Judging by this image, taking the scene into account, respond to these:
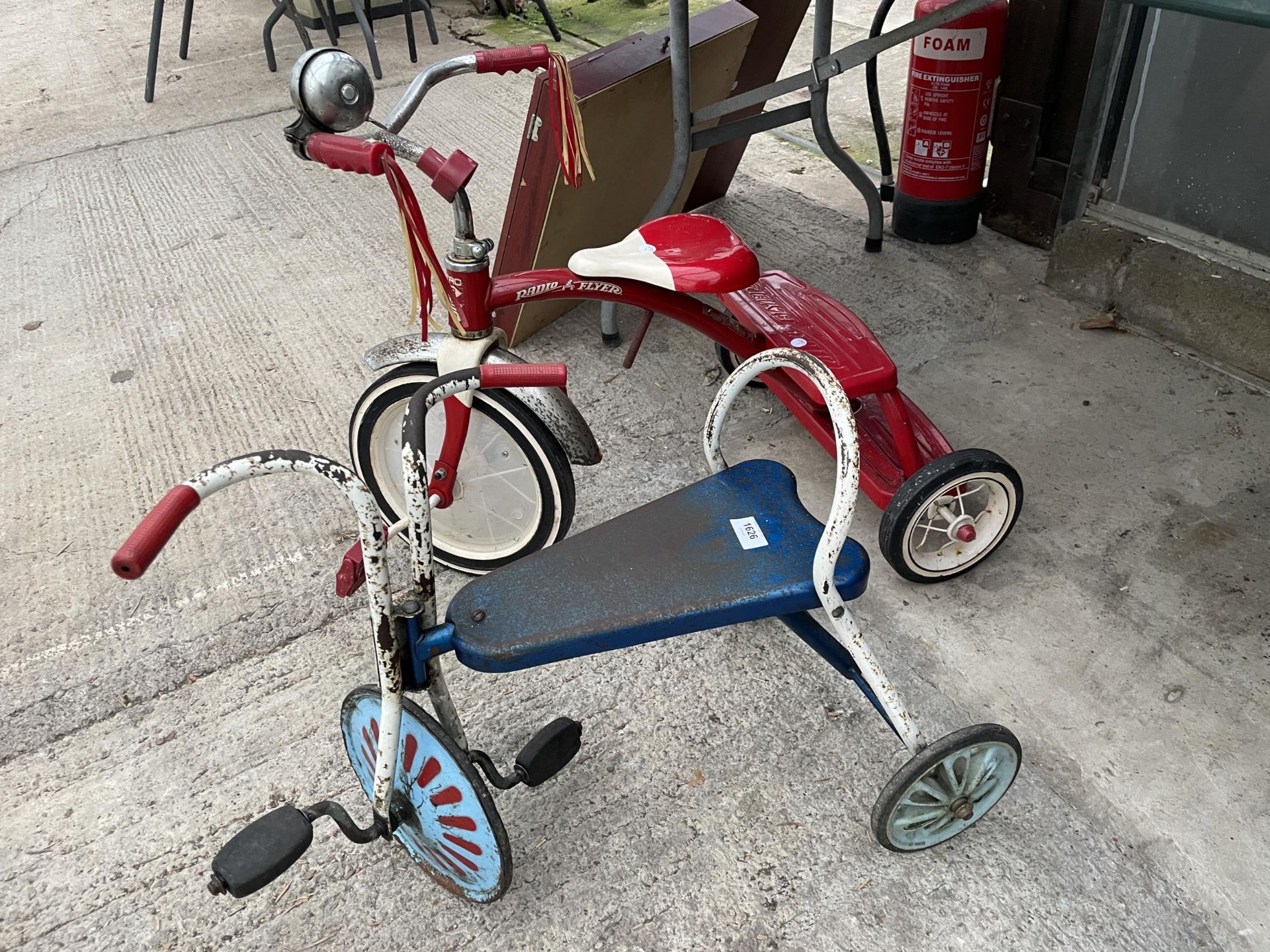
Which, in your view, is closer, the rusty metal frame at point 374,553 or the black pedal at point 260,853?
the rusty metal frame at point 374,553

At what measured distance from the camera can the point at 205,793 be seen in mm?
1673

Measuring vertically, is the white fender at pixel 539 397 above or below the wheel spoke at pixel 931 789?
above

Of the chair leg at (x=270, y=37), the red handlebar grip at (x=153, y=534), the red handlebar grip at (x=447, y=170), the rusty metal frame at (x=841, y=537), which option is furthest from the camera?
the chair leg at (x=270, y=37)

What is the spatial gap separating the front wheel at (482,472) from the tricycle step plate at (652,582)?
14.5 inches

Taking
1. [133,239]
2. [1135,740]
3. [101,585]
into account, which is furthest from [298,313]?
[1135,740]

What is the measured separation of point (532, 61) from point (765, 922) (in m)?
1.53

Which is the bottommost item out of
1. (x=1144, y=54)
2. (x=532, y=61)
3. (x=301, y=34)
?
(x=301, y=34)

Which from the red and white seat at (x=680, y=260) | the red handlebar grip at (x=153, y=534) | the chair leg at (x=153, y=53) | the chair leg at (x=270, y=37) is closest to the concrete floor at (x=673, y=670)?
the red and white seat at (x=680, y=260)

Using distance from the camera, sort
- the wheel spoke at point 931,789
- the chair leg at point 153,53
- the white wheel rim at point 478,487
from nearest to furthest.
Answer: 1. the wheel spoke at point 931,789
2. the white wheel rim at point 478,487
3. the chair leg at point 153,53

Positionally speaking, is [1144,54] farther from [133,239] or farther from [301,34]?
[301,34]

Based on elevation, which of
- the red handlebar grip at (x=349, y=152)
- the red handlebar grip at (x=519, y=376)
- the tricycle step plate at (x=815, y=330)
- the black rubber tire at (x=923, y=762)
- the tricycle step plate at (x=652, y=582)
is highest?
the red handlebar grip at (x=349, y=152)

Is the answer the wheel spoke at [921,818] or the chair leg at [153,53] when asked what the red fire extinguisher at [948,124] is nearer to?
the wheel spoke at [921,818]

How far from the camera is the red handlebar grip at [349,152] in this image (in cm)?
150

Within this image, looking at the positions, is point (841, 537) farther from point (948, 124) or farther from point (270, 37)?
point (270, 37)
